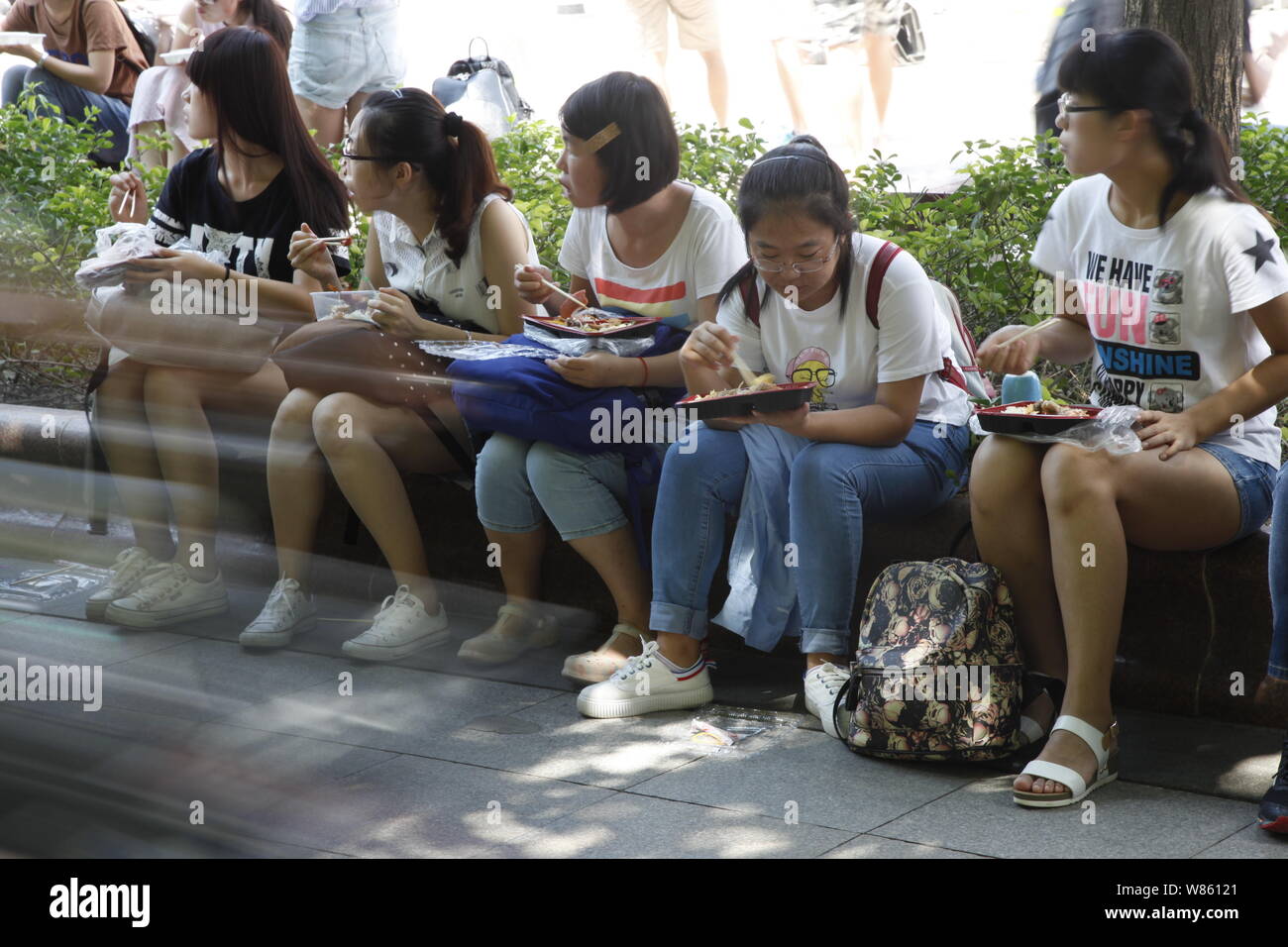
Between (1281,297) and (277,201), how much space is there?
3188 millimetres

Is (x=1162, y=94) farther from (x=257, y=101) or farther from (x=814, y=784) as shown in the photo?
(x=257, y=101)

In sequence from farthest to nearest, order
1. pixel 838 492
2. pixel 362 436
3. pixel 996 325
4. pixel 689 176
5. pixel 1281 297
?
pixel 689 176, pixel 996 325, pixel 362 436, pixel 838 492, pixel 1281 297

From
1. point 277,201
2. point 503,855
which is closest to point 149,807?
point 503,855

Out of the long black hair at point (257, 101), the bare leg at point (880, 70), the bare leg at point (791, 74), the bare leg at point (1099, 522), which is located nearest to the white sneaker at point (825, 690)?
the bare leg at point (1099, 522)

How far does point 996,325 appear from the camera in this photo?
16.4ft

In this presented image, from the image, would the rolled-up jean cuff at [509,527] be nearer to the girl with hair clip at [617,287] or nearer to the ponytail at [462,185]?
the girl with hair clip at [617,287]

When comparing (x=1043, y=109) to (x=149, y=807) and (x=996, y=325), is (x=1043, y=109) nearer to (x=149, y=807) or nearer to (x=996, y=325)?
(x=996, y=325)

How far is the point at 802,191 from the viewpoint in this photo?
3805mm

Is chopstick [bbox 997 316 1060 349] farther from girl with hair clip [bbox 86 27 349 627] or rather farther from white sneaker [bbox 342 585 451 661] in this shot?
girl with hair clip [bbox 86 27 349 627]

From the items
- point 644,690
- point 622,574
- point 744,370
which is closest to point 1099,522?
point 744,370

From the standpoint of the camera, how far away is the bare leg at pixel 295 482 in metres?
4.74

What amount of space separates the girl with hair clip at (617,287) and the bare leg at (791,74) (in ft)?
15.4

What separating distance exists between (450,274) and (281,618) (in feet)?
3.91

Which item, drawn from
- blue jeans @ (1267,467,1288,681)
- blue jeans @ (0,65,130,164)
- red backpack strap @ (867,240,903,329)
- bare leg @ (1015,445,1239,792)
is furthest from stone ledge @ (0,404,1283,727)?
blue jeans @ (0,65,130,164)
